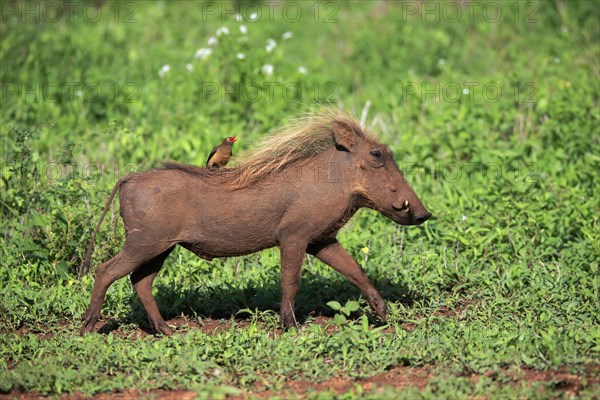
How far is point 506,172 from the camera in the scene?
8.53 metres

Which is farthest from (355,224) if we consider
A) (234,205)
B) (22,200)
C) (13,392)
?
(13,392)

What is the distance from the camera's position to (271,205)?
6.00 m

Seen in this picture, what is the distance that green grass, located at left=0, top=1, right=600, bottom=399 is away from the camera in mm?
5457

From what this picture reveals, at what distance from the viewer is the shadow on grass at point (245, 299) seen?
21.7 ft

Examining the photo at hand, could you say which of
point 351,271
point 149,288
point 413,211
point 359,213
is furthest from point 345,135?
point 359,213

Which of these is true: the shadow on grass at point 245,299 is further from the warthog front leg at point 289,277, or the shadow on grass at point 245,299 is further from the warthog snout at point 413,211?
the warthog snout at point 413,211

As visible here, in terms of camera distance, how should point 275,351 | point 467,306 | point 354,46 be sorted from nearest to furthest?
point 275,351, point 467,306, point 354,46

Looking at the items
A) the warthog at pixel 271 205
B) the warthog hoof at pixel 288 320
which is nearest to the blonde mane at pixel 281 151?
the warthog at pixel 271 205

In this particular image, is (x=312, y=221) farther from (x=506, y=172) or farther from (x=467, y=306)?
(x=506, y=172)

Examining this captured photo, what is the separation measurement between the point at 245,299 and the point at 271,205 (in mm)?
1057

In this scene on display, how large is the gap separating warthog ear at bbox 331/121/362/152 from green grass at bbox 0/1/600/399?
1.15 m

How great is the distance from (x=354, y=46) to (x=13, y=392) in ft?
26.9

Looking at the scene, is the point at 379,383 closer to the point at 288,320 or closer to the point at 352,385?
the point at 352,385

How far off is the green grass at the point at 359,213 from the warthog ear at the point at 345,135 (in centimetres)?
115
